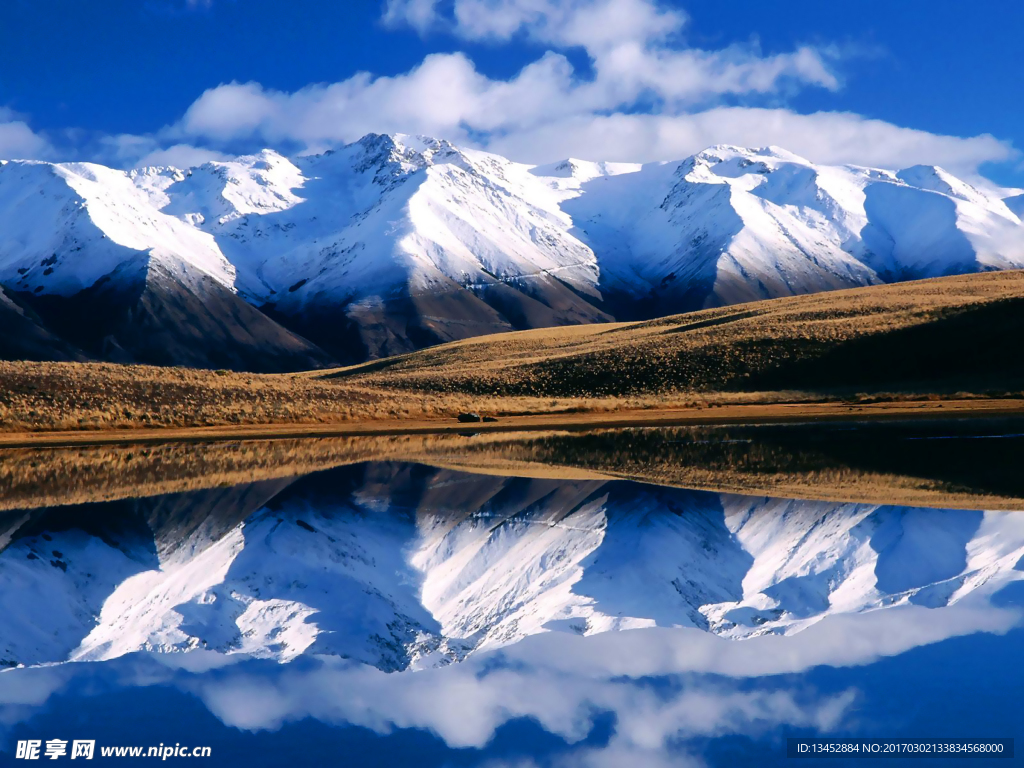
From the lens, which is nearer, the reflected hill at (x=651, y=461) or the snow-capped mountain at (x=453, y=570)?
the snow-capped mountain at (x=453, y=570)

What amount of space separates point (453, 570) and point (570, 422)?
3446 cm

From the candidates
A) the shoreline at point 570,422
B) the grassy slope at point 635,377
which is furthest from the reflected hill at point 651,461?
the grassy slope at point 635,377

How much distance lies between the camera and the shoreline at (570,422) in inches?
1688

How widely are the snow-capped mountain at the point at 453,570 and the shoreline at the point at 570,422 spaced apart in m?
22.3

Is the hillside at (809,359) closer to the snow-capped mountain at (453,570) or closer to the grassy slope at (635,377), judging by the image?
the grassy slope at (635,377)

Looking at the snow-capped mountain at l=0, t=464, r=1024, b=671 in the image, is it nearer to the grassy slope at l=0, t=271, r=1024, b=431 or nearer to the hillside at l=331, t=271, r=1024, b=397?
the grassy slope at l=0, t=271, r=1024, b=431

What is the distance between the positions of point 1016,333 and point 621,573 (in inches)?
2294

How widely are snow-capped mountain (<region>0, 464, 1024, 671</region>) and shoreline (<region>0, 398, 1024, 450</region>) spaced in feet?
73.1

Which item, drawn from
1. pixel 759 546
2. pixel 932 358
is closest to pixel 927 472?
pixel 759 546

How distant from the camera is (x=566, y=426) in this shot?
48750 mm

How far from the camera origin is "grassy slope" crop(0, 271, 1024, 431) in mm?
50781

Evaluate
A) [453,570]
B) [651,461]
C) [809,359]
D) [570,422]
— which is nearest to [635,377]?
[809,359]

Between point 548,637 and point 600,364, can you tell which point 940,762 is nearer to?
point 548,637

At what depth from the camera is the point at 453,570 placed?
15.9 meters
